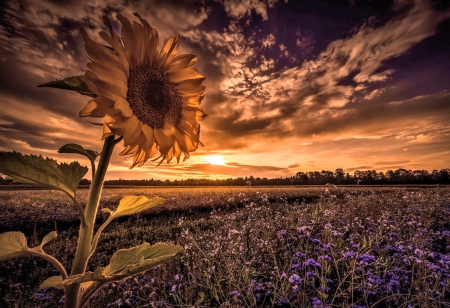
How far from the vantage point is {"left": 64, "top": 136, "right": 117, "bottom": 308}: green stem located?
74cm

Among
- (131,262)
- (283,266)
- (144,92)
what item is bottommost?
(283,266)

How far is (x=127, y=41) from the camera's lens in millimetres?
808

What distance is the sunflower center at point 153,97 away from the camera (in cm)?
85

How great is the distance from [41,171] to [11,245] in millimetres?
219

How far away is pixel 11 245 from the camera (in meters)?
0.71

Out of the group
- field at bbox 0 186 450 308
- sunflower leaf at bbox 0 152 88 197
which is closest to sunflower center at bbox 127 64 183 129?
sunflower leaf at bbox 0 152 88 197

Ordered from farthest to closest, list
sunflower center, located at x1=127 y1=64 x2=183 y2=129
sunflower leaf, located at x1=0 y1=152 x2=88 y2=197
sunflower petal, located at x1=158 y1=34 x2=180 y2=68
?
sunflower petal, located at x1=158 y1=34 x2=180 y2=68 → sunflower center, located at x1=127 y1=64 x2=183 y2=129 → sunflower leaf, located at x1=0 y1=152 x2=88 y2=197

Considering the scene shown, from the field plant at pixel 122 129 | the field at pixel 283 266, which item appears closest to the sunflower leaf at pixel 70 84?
the field plant at pixel 122 129

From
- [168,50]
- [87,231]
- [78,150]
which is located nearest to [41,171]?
[78,150]

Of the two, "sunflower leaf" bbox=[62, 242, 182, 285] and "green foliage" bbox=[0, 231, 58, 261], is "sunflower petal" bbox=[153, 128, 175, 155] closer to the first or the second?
"sunflower leaf" bbox=[62, 242, 182, 285]

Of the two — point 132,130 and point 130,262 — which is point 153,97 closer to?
point 132,130

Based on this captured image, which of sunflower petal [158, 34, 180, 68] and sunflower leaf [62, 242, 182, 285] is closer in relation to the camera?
sunflower leaf [62, 242, 182, 285]

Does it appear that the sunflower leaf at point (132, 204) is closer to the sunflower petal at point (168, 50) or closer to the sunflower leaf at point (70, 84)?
the sunflower leaf at point (70, 84)

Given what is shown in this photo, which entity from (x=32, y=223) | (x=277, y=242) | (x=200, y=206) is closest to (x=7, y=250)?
(x=277, y=242)
